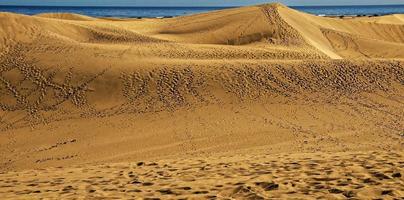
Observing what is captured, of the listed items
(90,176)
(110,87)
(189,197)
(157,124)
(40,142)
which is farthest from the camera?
(110,87)

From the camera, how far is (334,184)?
6.64 m

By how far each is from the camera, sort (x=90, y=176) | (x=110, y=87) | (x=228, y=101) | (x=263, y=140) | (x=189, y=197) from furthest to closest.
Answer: (x=110, y=87)
(x=228, y=101)
(x=263, y=140)
(x=90, y=176)
(x=189, y=197)

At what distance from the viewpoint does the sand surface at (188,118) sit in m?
7.31

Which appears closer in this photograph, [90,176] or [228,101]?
[90,176]

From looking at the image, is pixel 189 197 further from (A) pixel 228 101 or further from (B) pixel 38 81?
(B) pixel 38 81

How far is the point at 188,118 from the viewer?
1384 cm

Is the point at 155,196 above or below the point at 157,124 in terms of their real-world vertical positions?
below

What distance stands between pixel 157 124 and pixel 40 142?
3010 millimetres

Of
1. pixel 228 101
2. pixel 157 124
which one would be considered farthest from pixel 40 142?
pixel 228 101

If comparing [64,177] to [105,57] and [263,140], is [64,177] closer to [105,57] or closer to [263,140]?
[263,140]

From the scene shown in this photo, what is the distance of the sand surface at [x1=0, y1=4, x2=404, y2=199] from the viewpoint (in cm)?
731

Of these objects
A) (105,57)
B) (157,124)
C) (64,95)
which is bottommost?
(157,124)

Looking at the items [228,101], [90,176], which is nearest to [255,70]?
[228,101]

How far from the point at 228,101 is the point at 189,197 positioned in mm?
8737
